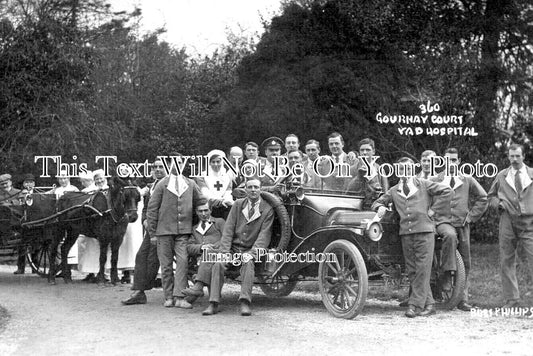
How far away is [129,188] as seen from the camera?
41.2ft

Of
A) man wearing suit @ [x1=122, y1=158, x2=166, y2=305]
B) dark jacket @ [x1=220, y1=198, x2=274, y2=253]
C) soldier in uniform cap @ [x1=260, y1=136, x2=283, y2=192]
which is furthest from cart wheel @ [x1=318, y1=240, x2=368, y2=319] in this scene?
man wearing suit @ [x1=122, y1=158, x2=166, y2=305]

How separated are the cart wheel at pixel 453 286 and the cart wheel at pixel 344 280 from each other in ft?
3.51

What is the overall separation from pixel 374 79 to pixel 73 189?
8.63 meters

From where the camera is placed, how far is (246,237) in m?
9.48

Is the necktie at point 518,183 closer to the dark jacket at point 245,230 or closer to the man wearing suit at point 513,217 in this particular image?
the man wearing suit at point 513,217

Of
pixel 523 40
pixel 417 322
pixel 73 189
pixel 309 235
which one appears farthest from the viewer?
pixel 523 40

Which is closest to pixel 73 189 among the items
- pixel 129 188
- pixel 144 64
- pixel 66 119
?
pixel 129 188

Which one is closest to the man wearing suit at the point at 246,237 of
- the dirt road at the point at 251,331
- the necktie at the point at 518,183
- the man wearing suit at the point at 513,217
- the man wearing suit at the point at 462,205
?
the dirt road at the point at 251,331

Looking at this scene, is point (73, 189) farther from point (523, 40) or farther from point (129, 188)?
point (523, 40)

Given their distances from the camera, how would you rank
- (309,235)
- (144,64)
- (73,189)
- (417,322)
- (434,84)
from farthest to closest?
(144,64), (434,84), (73,189), (309,235), (417,322)

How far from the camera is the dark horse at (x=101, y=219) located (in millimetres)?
12656

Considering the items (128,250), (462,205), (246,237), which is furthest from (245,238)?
(128,250)

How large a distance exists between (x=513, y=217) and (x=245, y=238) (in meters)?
3.28

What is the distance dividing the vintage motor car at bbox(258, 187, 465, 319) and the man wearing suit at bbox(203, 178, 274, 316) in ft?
0.51
